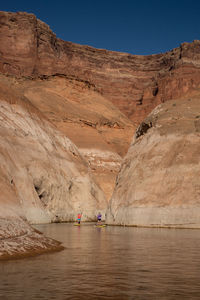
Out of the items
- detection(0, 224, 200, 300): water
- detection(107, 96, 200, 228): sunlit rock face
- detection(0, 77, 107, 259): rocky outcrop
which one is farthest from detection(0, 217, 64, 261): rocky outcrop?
detection(107, 96, 200, 228): sunlit rock face

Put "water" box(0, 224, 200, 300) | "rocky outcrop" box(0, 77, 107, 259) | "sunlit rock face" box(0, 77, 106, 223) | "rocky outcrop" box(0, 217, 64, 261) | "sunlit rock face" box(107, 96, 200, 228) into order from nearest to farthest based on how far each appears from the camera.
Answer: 1. "water" box(0, 224, 200, 300)
2. "rocky outcrop" box(0, 217, 64, 261)
3. "sunlit rock face" box(107, 96, 200, 228)
4. "rocky outcrop" box(0, 77, 107, 259)
5. "sunlit rock face" box(0, 77, 106, 223)

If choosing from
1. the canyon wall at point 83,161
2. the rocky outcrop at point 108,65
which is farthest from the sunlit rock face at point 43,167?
the rocky outcrop at point 108,65

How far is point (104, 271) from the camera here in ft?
30.3

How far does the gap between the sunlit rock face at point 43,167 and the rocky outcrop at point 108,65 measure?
8076 cm

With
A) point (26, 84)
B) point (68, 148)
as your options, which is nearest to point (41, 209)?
point (68, 148)

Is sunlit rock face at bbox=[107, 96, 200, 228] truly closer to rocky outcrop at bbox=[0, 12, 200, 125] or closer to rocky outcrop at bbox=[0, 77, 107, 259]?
rocky outcrop at bbox=[0, 77, 107, 259]

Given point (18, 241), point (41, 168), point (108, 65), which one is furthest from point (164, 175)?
point (108, 65)

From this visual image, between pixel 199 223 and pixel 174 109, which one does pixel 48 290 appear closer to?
pixel 199 223

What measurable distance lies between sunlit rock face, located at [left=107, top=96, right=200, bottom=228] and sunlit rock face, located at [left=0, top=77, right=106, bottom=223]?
759 centimetres

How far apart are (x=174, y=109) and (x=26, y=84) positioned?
75269mm

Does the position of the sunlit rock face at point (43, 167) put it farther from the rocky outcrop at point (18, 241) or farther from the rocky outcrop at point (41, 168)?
the rocky outcrop at point (18, 241)

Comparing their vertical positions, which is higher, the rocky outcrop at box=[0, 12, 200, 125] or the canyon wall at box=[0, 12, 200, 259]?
the rocky outcrop at box=[0, 12, 200, 125]

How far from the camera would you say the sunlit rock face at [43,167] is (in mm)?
34738

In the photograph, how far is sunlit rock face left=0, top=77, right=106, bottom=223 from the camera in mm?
34738
